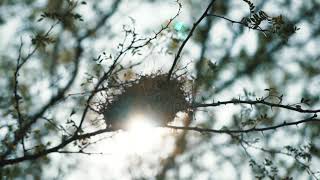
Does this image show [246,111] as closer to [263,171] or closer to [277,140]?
[263,171]

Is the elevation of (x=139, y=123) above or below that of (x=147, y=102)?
below

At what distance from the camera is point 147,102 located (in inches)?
198

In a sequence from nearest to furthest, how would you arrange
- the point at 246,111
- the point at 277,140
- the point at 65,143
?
1. the point at 65,143
2. the point at 246,111
3. the point at 277,140

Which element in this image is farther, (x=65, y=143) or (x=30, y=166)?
(x=30, y=166)

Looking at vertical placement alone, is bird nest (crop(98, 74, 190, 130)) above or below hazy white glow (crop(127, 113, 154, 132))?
above

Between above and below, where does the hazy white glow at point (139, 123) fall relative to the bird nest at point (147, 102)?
below

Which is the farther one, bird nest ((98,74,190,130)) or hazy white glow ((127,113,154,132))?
bird nest ((98,74,190,130))

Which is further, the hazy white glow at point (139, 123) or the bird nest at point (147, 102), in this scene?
the bird nest at point (147, 102)

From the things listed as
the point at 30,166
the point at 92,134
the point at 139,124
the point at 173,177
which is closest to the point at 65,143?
the point at 92,134

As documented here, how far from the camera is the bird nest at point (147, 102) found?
16.2 ft

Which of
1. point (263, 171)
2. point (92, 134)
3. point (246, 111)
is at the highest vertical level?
point (246, 111)

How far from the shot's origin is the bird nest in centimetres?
493

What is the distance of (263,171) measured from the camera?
5.34m

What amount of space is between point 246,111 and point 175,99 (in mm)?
1136
